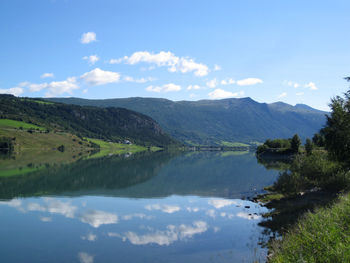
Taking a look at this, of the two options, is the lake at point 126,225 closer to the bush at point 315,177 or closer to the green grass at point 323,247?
the bush at point 315,177

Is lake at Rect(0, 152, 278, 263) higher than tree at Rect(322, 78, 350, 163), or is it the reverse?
tree at Rect(322, 78, 350, 163)

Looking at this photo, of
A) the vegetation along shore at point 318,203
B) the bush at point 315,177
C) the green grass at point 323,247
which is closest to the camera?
the green grass at point 323,247

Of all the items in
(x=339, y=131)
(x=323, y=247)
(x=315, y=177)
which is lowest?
(x=315, y=177)

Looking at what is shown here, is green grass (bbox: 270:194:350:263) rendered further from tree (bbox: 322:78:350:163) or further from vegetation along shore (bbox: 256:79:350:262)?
tree (bbox: 322:78:350:163)

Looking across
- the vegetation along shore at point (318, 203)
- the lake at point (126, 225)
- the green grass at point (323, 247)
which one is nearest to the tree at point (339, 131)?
the vegetation along shore at point (318, 203)

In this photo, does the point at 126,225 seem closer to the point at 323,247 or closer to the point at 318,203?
A: the point at 318,203

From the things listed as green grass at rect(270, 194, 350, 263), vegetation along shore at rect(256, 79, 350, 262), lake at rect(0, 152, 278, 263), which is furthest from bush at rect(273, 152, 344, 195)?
green grass at rect(270, 194, 350, 263)

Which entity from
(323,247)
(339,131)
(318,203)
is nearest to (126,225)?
(318,203)

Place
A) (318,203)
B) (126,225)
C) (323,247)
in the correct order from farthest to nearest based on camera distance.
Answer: (318,203) → (126,225) → (323,247)

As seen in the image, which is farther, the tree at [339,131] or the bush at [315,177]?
the bush at [315,177]

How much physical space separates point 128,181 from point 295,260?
6509cm

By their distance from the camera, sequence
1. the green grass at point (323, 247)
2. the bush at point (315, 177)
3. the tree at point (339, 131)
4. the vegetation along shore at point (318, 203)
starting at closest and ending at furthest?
1. the green grass at point (323, 247)
2. the vegetation along shore at point (318, 203)
3. the tree at point (339, 131)
4. the bush at point (315, 177)

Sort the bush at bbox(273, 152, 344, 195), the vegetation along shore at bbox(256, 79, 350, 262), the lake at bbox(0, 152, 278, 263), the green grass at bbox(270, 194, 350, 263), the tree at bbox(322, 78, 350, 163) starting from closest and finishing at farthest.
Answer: the green grass at bbox(270, 194, 350, 263) < the vegetation along shore at bbox(256, 79, 350, 262) < the lake at bbox(0, 152, 278, 263) < the tree at bbox(322, 78, 350, 163) < the bush at bbox(273, 152, 344, 195)

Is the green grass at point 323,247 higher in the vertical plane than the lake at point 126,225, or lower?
higher
